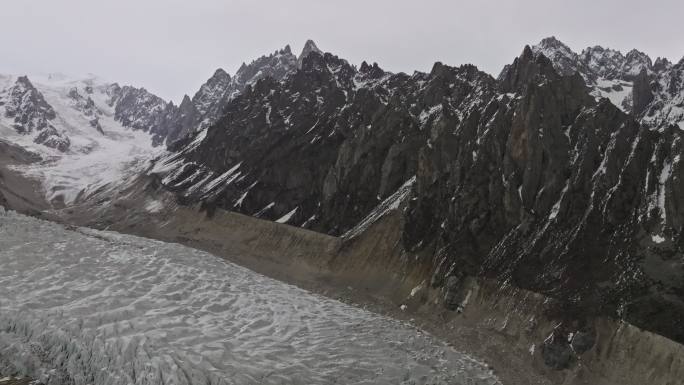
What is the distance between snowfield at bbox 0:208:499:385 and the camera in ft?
76.6

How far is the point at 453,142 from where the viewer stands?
63750 millimetres

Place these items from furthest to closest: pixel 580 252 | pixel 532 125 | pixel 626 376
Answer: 1. pixel 532 125
2. pixel 580 252
3. pixel 626 376

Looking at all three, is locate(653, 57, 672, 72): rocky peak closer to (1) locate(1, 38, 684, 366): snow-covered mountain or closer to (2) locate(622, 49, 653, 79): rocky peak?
(2) locate(622, 49, 653, 79): rocky peak

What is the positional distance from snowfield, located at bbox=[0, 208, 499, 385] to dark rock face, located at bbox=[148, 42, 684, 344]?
11.3 m

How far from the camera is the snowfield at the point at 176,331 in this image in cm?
2334

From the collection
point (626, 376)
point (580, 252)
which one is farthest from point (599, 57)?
point (626, 376)

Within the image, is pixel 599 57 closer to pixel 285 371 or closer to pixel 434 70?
pixel 434 70

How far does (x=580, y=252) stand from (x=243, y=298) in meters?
27.0

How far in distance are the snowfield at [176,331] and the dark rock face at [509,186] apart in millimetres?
11291

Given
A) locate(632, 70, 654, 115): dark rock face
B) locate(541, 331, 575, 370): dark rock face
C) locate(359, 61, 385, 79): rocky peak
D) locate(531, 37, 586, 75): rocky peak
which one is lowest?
locate(541, 331, 575, 370): dark rock face

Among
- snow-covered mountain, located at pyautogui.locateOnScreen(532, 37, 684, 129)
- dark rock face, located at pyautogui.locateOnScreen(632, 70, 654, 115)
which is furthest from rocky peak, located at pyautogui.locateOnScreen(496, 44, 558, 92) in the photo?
dark rock face, located at pyautogui.locateOnScreen(632, 70, 654, 115)

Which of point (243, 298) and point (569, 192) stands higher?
point (569, 192)

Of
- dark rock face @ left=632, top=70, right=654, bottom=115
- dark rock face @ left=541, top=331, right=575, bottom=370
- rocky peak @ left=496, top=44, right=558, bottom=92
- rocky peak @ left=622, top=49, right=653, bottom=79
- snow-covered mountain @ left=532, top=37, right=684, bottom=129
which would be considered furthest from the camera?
rocky peak @ left=622, top=49, right=653, bottom=79

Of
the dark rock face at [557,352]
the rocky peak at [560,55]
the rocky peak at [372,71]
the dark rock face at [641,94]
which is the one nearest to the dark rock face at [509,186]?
the dark rock face at [557,352]
